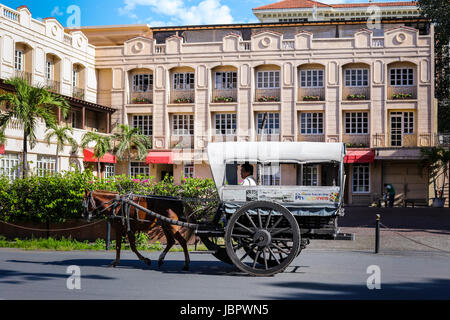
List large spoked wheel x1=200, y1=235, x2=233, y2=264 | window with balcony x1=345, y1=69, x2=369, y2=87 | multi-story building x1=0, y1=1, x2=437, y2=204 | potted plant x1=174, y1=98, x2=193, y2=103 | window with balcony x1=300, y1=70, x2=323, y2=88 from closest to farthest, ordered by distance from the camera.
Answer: large spoked wheel x1=200, y1=235, x2=233, y2=264 < multi-story building x1=0, y1=1, x2=437, y2=204 < window with balcony x1=345, y1=69, x2=369, y2=87 < window with balcony x1=300, y1=70, x2=323, y2=88 < potted plant x1=174, y1=98, x2=193, y2=103

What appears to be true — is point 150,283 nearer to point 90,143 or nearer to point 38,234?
point 38,234

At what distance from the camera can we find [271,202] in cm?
939

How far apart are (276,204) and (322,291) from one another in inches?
67.0

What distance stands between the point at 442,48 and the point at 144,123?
23.3 m

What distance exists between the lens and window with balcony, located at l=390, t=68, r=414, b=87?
131 feet

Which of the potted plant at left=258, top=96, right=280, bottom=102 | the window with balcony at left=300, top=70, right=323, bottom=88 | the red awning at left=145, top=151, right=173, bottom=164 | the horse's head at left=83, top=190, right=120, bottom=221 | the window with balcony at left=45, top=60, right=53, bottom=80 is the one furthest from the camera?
the potted plant at left=258, top=96, right=280, bottom=102

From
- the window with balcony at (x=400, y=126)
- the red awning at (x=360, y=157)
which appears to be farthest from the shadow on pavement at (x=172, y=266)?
the window with balcony at (x=400, y=126)

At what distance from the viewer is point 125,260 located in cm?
1223

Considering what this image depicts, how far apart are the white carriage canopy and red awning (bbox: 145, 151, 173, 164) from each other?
1206 inches

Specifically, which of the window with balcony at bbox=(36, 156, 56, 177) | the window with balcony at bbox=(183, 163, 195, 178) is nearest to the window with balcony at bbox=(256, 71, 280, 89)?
the window with balcony at bbox=(183, 163, 195, 178)

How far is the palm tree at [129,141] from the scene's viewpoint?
128ft

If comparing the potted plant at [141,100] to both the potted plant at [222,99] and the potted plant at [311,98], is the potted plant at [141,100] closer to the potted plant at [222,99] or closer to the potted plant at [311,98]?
the potted plant at [222,99]

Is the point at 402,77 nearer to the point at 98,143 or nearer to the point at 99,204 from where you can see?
the point at 98,143

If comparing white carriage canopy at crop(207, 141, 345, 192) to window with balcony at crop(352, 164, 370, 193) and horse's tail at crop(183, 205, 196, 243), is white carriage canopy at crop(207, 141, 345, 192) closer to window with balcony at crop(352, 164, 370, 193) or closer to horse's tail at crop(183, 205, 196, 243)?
horse's tail at crop(183, 205, 196, 243)
